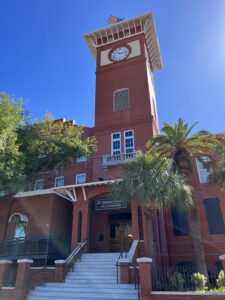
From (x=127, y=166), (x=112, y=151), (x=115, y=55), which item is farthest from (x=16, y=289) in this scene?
(x=115, y=55)

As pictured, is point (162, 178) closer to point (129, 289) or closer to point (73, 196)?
point (129, 289)

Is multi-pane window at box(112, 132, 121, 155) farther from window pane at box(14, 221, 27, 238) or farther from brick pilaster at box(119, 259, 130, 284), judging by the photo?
brick pilaster at box(119, 259, 130, 284)

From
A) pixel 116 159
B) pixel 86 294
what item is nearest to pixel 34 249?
pixel 86 294

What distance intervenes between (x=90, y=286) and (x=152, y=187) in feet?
17.9

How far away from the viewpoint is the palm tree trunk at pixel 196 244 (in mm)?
11523

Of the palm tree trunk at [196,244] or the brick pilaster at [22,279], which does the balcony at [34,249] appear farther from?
the palm tree trunk at [196,244]

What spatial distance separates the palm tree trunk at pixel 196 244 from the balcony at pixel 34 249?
28.1 feet

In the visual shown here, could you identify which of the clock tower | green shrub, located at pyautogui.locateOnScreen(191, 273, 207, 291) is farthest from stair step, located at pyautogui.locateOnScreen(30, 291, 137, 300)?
the clock tower

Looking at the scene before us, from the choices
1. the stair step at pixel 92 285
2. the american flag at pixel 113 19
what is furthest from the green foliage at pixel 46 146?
the american flag at pixel 113 19

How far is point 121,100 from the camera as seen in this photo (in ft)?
77.1

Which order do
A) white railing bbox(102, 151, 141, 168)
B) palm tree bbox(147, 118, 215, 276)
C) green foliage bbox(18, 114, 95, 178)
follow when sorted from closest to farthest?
palm tree bbox(147, 118, 215, 276)
green foliage bbox(18, 114, 95, 178)
white railing bbox(102, 151, 141, 168)

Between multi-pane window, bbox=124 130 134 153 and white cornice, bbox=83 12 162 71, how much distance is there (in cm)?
1329

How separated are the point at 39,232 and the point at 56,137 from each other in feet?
24.0

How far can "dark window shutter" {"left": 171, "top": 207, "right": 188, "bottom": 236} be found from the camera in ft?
58.0
